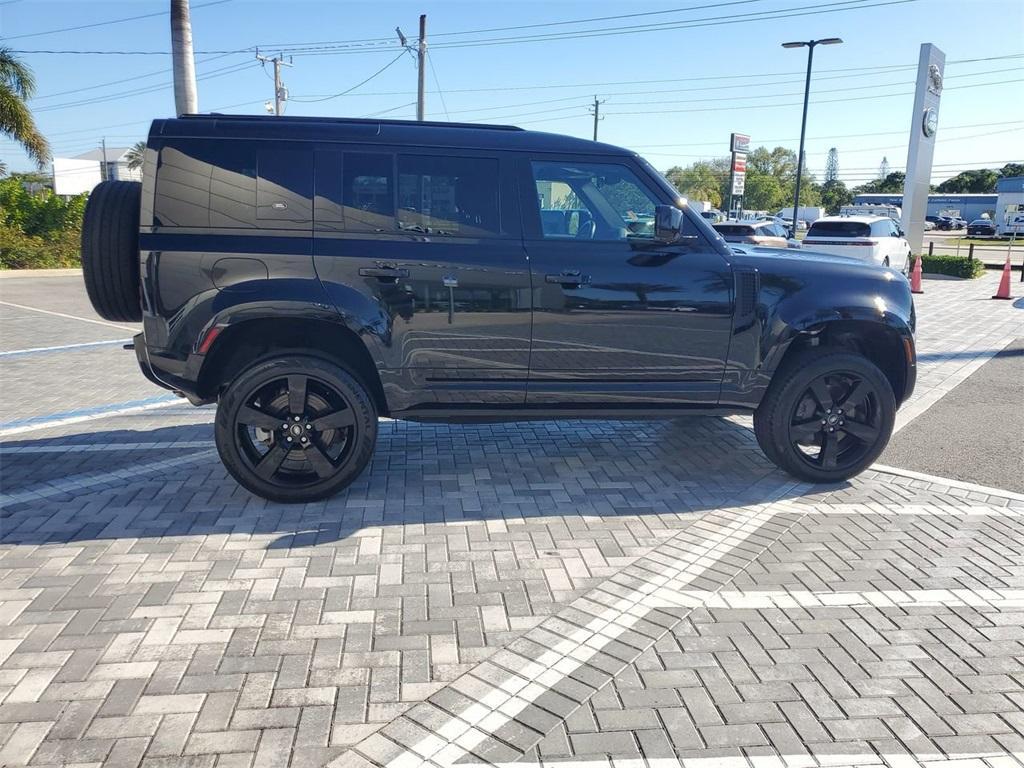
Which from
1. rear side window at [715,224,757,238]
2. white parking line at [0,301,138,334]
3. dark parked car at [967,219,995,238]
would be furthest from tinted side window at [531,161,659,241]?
dark parked car at [967,219,995,238]

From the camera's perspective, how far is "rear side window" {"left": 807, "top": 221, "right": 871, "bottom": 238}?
1780 cm

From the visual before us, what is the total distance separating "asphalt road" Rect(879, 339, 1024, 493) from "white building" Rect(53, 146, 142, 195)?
6879 cm

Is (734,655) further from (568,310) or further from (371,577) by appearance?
(568,310)

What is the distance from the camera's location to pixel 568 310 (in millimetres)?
4633

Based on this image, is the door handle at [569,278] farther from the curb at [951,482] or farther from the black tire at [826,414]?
the curb at [951,482]

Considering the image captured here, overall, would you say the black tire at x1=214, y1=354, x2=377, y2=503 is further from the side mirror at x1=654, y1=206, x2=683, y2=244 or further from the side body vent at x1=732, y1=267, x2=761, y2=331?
the side body vent at x1=732, y1=267, x2=761, y2=331

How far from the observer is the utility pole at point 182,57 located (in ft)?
37.9

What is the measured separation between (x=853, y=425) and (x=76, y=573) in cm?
469

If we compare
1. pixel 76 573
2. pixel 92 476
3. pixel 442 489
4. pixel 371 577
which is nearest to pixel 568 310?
Result: pixel 442 489

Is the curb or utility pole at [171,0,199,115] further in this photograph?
utility pole at [171,0,199,115]

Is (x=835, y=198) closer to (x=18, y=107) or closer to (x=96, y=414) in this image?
(x=18, y=107)

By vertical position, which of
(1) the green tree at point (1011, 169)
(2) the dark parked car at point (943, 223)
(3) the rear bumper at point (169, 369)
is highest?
(1) the green tree at point (1011, 169)

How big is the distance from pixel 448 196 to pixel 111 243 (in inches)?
76.4

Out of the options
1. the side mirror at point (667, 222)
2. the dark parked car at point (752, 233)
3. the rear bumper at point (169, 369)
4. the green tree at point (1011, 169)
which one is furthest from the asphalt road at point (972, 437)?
the green tree at point (1011, 169)
